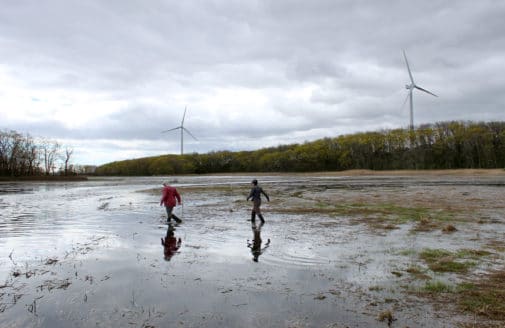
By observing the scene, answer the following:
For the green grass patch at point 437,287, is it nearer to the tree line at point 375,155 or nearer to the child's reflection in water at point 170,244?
the child's reflection in water at point 170,244

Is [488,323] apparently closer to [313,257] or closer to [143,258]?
[313,257]

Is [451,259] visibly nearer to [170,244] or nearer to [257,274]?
[257,274]

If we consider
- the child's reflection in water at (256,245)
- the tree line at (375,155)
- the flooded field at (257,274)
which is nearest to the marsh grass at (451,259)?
the flooded field at (257,274)

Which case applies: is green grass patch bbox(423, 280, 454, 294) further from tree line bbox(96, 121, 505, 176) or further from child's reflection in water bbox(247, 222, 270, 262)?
tree line bbox(96, 121, 505, 176)

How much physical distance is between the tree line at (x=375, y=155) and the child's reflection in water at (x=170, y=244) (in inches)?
4785

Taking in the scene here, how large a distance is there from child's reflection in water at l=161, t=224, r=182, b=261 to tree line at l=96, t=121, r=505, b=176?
122 meters

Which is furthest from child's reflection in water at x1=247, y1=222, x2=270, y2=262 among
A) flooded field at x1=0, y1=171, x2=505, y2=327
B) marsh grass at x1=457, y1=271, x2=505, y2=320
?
marsh grass at x1=457, y1=271, x2=505, y2=320

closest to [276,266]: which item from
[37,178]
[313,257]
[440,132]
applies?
[313,257]

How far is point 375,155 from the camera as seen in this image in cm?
14238

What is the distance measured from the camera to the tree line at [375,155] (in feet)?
391

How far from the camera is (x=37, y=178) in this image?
98688 mm

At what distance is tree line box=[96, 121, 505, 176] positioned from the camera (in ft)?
391

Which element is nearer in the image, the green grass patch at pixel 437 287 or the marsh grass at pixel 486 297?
the marsh grass at pixel 486 297

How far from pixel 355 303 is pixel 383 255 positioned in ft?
14.5
